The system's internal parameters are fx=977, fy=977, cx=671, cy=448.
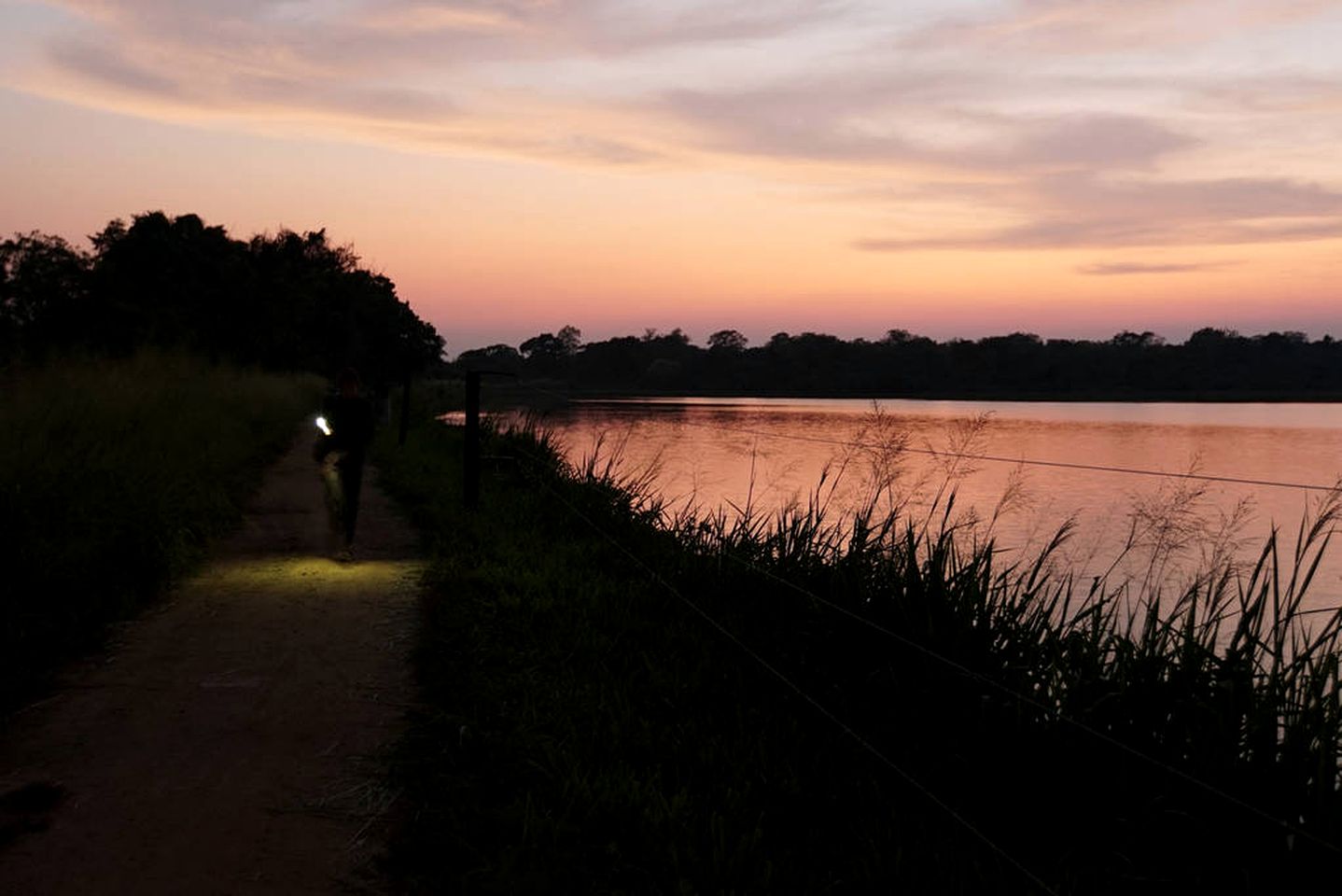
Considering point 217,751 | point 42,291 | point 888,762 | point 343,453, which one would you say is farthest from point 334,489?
point 42,291

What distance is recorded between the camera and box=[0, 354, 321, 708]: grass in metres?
6.77

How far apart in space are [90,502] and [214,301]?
124 ft

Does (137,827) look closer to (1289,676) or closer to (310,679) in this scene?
(310,679)

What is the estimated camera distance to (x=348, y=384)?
1060 centimetres

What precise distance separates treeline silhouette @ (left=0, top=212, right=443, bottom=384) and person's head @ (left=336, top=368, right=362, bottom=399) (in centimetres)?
2467

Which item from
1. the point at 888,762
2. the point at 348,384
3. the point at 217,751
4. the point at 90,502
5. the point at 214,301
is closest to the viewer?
the point at 888,762

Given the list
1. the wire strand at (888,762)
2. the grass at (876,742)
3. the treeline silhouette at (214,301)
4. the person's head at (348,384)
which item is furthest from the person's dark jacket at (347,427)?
the treeline silhouette at (214,301)

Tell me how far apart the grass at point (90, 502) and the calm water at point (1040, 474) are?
14.4ft

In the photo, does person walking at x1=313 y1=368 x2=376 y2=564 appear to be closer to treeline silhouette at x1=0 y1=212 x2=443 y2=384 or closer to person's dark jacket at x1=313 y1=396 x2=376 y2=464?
person's dark jacket at x1=313 y1=396 x2=376 y2=464

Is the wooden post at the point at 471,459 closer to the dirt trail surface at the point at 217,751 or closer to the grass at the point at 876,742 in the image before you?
the dirt trail surface at the point at 217,751

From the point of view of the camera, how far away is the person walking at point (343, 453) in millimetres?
10289

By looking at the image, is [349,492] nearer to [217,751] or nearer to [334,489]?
[334,489]

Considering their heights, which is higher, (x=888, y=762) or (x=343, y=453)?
(x=343, y=453)

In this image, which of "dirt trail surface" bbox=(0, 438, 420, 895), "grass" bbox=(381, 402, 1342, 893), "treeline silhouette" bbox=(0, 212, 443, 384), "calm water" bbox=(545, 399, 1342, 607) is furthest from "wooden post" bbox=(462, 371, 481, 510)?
"treeline silhouette" bbox=(0, 212, 443, 384)
